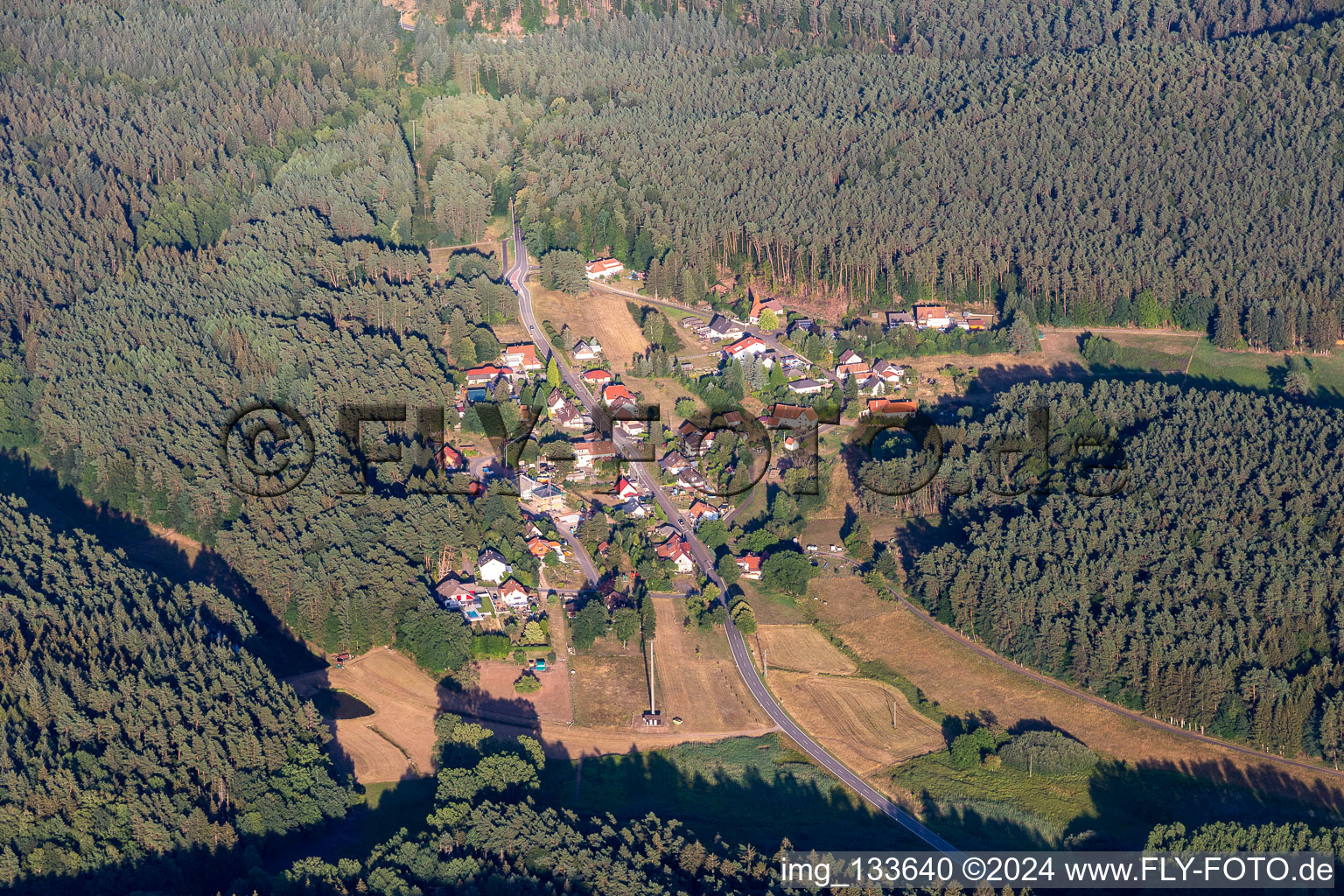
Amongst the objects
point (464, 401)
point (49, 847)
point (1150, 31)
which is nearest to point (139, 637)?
point (49, 847)

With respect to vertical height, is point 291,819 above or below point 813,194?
below

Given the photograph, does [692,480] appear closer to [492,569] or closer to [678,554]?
[678,554]

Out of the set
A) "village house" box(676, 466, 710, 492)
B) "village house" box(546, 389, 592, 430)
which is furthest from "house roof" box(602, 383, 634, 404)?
"village house" box(676, 466, 710, 492)

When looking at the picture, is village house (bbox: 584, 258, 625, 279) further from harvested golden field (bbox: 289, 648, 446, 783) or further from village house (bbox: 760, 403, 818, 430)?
harvested golden field (bbox: 289, 648, 446, 783)

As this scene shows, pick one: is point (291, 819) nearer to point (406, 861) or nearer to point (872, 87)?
point (406, 861)

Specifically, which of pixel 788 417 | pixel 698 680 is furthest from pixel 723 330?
pixel 698 680

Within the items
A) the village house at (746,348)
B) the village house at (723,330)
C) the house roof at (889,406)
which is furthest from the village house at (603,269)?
the house roof at (889,406)

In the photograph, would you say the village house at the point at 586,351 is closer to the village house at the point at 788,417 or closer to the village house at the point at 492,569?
the village house at the point at 788,417
